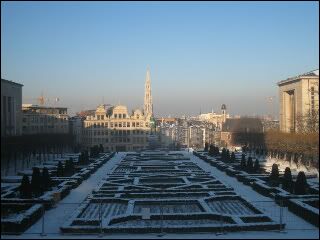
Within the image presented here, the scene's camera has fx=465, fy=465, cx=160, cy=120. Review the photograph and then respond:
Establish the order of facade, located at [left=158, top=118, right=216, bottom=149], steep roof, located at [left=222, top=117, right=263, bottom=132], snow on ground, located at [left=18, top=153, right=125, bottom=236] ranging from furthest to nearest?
facade, located at [left=158, top=118, right=216, bottom=149] < steep roof, located at [left=222, top=117, right=263, bottom=132] < snow on ground, located at [left=18, top=153, right=125, bottom=236]

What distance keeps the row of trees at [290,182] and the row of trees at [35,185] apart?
34.6 feet

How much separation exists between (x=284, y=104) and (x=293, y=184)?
4391 cm

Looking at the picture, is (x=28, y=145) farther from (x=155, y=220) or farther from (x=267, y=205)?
(x=267, y=205)

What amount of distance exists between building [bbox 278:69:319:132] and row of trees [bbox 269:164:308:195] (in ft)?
68.4

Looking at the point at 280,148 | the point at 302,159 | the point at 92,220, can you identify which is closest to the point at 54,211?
the point at 92,220

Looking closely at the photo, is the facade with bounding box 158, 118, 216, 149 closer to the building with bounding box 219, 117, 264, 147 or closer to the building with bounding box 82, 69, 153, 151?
the building with bounding box 219, 117, 264, 147

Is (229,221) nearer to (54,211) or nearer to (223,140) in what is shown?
(54,211)

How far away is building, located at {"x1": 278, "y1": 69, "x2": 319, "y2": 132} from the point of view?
165ft

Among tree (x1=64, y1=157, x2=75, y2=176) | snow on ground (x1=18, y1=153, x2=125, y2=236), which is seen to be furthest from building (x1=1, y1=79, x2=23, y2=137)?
snow on ground (x1=18, y1=153, x2=125, y2=236)

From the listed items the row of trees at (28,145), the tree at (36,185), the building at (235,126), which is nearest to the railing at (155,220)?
the tree at (36,185)

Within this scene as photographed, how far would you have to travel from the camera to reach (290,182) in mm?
20906

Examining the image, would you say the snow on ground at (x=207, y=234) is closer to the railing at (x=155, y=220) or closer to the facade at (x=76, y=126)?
the railing at (x=155, y=220)

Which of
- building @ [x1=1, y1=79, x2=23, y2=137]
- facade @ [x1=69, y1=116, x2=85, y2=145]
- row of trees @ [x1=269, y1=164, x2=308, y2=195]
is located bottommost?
row of trees @ [x1=269, y1=164, x2=308, y2=195]

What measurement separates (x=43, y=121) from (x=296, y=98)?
37.4m
